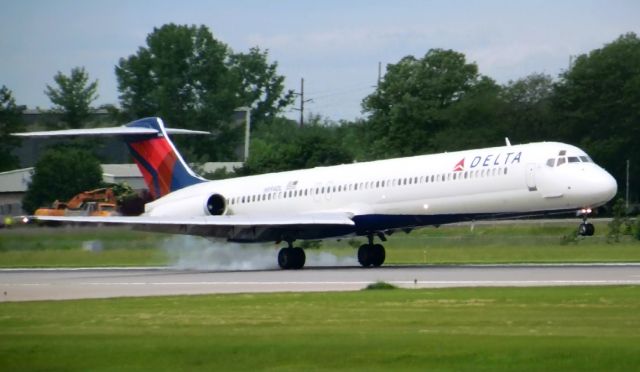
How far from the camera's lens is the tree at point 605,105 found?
246 ft

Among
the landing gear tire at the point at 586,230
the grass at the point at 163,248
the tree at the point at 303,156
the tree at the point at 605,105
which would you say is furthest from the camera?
the tree at the point at 303,156

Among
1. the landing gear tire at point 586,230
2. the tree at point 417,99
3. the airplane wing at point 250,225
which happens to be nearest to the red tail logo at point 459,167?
the airplane wing at point 250,225

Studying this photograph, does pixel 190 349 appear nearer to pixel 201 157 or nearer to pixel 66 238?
pixel 66 238

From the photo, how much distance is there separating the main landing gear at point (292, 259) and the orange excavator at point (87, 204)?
2394cm

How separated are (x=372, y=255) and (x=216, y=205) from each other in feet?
20.9

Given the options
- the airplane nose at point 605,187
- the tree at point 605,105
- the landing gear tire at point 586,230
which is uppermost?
the tree at point 605,105

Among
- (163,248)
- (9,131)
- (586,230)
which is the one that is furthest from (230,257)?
(9,131)

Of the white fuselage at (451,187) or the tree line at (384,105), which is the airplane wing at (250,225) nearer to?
the white fuselage at (451,187)

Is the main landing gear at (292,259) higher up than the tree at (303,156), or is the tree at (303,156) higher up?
the tree at (303,156)

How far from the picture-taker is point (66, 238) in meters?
52.8

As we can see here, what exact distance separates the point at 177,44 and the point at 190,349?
92.3 m

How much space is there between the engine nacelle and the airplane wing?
2044mm

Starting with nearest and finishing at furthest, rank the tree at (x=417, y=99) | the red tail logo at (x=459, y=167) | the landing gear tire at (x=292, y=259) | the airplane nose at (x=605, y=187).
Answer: the airplane nose at (x=605, y=187)
the red tail logo at (x=459, y=167)
the landing gear tire at (x=292, y=259)
the tree at (x=417, y=99)

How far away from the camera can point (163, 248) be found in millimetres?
52000
